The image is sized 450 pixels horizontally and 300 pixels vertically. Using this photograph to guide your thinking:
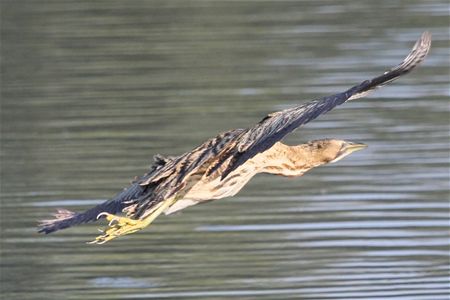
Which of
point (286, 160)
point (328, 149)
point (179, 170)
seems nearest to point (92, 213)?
point (179, 170)

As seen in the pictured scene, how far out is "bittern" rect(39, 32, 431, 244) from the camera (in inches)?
307

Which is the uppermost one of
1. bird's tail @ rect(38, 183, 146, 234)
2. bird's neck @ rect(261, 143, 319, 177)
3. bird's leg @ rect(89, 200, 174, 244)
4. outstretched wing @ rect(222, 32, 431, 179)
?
outstretched wing @ rect(222, 32, 431, 179)

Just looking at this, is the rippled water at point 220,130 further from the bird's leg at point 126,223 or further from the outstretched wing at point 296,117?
the outstretched wing at point 296,117

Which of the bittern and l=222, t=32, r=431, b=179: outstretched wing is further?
the bittern

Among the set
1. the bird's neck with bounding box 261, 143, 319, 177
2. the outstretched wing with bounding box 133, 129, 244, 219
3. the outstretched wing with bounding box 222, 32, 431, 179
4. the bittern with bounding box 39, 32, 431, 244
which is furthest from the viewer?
the bird's neck with bounding box 261, 143, 319, 177

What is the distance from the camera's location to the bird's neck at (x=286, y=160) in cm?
888

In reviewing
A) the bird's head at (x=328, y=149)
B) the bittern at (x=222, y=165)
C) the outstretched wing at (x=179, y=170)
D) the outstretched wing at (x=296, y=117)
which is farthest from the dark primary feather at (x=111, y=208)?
the bird's head at (x=328, y=149)

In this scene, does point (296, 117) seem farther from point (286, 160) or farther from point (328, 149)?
point (328, 149)

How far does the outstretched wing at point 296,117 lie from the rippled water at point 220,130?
2.22 metres

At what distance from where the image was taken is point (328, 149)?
9156mm

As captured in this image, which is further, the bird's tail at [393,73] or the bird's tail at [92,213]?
the bird's tail at [92,213]

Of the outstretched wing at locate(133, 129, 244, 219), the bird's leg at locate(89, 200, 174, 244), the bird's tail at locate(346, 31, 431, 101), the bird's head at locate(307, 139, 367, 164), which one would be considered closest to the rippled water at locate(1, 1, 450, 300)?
the bird's head at locate(307, 139, 367, 164)

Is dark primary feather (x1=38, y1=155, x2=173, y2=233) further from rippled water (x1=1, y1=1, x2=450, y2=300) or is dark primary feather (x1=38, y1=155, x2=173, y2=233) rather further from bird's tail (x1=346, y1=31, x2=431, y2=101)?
rippled water (x1=1, y1=1, x2=450, y2=300)

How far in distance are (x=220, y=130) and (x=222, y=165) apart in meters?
5.78
